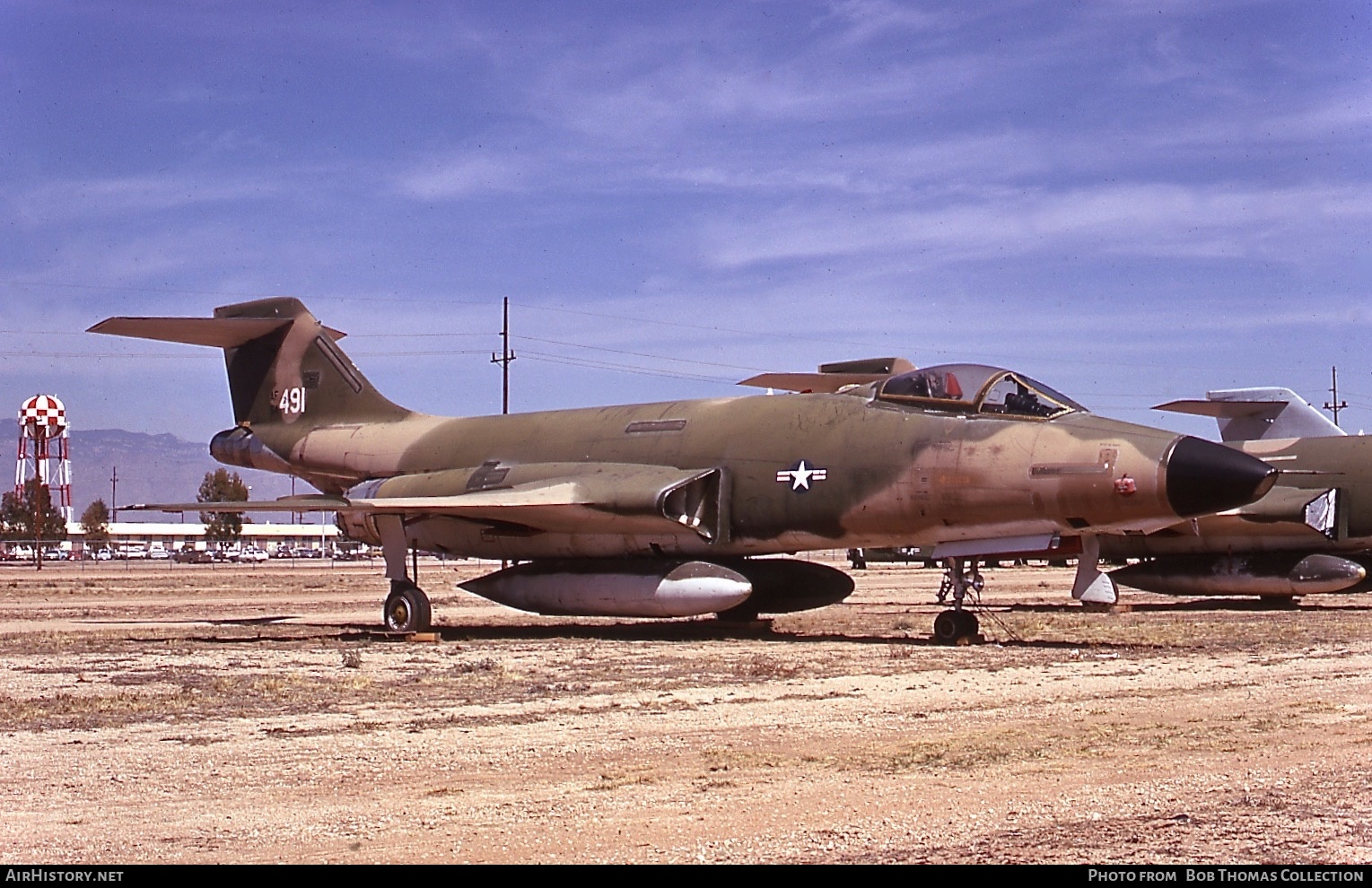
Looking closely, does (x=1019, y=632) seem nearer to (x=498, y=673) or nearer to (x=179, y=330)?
(x=498, y=673)

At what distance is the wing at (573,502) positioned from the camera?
18.0 metres

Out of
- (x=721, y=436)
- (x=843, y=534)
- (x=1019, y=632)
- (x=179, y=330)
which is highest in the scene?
(x=179, y=330)

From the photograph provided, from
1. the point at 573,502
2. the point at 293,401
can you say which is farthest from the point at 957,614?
the point at 293,401

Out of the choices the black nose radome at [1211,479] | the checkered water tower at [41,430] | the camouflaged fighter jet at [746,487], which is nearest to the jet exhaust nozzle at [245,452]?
the camouflaged fighter jet at [746,487]

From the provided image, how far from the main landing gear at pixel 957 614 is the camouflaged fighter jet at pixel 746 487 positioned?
0.03 metres

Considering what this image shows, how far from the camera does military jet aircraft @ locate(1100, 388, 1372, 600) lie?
2514cm

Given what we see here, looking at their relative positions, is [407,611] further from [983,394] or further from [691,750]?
[691,750]

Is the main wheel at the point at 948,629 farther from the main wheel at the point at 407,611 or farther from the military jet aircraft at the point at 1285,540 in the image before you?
the military jet aircraft at the point at 1285,540

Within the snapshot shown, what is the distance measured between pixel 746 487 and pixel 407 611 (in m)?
4.84

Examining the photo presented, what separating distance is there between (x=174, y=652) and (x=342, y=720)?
22.7 ft

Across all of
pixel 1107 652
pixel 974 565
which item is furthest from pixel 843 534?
pixel 1107 652

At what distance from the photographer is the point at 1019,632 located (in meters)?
19.4

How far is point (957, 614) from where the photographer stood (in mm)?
17359

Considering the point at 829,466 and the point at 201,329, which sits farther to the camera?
the point at 201,329
